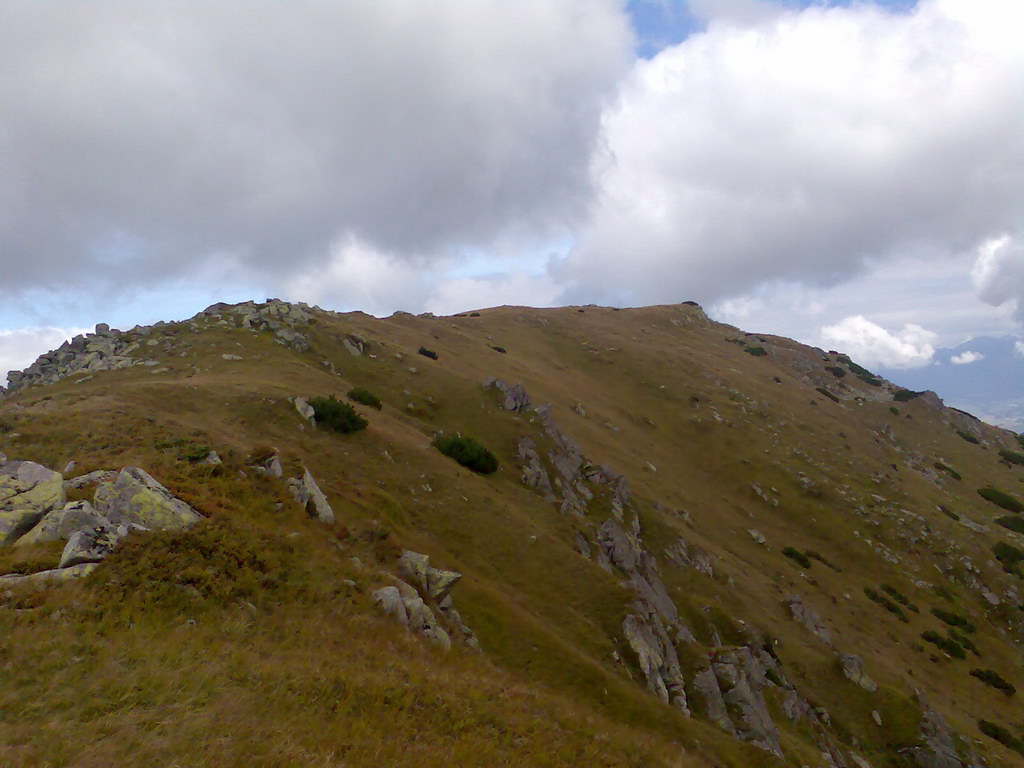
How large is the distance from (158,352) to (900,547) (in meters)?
74.7

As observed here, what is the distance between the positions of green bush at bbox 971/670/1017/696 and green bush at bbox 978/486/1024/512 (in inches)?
1661

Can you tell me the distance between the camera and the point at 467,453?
34.4m

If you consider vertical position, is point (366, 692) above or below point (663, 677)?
above

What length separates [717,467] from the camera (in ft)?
210

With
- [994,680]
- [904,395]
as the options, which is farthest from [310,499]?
[904,395]

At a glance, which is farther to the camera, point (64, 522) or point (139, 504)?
point (139, 504)

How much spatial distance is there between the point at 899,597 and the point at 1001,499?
40.4 m

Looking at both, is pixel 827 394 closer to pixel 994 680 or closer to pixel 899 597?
pixel 899 597

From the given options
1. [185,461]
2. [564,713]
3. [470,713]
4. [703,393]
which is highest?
[703,393]

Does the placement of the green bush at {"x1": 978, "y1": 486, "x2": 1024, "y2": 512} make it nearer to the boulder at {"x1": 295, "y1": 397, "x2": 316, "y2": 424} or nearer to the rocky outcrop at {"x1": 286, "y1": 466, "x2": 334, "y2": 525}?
the boulder at {"x1": 295, "y1": 397, "x2": 316, "y2": 424}

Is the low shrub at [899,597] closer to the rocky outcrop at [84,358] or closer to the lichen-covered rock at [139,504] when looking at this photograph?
the lichen-covered rock at [139,504]

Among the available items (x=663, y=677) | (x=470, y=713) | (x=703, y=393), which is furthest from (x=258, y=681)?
(x=703, y=393)

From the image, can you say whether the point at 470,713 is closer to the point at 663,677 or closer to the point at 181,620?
the point at 181,620

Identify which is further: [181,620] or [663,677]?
[663,677]
